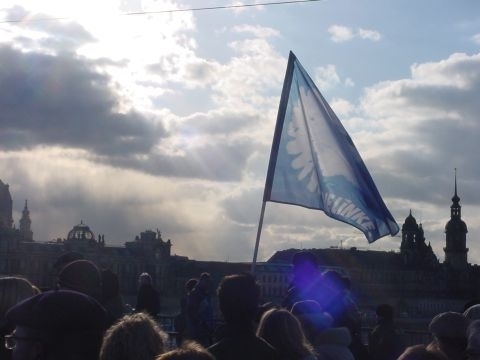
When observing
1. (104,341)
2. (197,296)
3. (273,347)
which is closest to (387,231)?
(197,296)

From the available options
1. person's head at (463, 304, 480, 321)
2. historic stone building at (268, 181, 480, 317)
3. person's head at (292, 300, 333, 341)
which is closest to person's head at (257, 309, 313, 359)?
person's head at (292, 300, 333, 341)

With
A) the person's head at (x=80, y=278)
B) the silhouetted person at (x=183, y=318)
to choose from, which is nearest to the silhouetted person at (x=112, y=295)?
the person's head at (x=80, y=278)

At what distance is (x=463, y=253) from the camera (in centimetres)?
14925

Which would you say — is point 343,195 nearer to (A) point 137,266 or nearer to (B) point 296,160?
(B) point 296,160

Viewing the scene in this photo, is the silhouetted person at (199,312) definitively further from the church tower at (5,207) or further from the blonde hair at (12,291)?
the church tower at (5,207)

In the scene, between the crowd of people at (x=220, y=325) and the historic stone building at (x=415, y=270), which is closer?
the crowd of people at (x=220, y=325)

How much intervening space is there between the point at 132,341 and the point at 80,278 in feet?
8.00

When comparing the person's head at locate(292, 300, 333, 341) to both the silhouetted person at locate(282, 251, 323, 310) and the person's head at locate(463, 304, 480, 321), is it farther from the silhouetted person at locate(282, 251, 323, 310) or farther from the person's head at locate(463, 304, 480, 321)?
the silhouetted person at locate(282, 251, 323, 310)

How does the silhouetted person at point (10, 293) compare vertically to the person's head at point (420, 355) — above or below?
above

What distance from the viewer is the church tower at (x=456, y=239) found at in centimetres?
14400

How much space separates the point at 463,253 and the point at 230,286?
146 meters

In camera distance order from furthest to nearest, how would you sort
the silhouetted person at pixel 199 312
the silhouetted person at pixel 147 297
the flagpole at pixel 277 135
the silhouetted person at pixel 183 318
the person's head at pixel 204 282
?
the silhouetted person at pixel 183 318
the silhouetted person at pixel 199 312
the person's head at pixel 204 282
the silhouetted person at pixel 147 297
the flagpole at pixel 277 135

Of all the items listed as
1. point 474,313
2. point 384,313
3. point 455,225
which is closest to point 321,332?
point 474,313

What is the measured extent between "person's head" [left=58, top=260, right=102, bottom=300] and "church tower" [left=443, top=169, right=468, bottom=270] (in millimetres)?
139244
